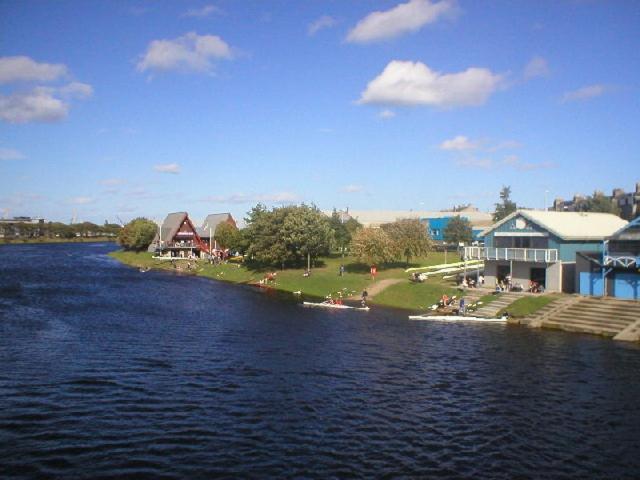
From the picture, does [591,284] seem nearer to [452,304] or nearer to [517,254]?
[517,254]

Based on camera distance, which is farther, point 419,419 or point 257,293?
point 257,293

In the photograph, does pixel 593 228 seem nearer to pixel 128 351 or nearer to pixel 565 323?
pixel 565 323

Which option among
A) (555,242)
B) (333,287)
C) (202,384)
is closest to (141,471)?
(202,384)

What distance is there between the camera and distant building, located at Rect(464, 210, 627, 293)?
181 ft

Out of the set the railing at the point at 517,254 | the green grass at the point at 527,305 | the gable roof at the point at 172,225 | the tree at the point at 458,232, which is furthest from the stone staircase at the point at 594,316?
the gable roof at the point at 172,225

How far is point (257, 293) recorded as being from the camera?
72375 millimetres

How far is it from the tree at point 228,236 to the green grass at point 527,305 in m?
63.9

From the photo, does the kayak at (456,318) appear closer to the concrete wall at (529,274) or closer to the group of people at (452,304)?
the group of people at (452,304)

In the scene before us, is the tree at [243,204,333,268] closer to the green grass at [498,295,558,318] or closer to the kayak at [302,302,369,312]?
the kayak at [302,302,369,312]

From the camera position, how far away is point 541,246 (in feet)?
190

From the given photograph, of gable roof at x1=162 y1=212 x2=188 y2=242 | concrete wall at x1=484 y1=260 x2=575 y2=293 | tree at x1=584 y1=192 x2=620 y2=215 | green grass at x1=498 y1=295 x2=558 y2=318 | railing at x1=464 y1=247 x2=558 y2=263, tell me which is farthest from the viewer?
gable roof at x1=162 y1=212 x2=188 y2=242

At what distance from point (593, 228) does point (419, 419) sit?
44.2 m

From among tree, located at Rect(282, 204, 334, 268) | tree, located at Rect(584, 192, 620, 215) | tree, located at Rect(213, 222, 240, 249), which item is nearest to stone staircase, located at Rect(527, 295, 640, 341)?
tree, located at Rect(282, 204, 334, 268)

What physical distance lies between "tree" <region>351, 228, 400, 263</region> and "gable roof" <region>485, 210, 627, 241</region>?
15.8 metres
